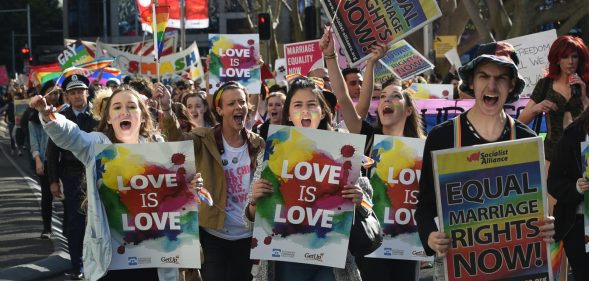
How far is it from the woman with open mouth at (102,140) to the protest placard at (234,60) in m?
8.91

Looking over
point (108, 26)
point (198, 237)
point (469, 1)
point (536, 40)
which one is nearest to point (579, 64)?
point (198, 237)

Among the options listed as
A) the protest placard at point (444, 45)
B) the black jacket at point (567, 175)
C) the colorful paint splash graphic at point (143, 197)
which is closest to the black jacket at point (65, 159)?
the colorful paint splash graphic at point (143, 197)

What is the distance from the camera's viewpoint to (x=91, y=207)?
6586 millimetres

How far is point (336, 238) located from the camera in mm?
6137

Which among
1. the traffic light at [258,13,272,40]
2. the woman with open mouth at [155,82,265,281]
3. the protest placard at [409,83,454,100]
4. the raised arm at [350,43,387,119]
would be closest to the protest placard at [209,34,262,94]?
the protest placard at [409,83,454,100]

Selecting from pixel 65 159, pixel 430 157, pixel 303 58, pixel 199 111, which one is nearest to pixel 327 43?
pixel 430 157

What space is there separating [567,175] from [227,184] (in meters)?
2.02

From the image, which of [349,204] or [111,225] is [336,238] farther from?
[111,225]

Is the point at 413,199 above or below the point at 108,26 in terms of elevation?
below

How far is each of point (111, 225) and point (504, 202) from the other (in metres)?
2.36

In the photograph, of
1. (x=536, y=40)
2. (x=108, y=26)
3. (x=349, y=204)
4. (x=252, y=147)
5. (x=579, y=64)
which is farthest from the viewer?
(x=108, y=26)

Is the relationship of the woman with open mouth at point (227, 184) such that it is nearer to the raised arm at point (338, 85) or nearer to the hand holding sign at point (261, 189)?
the raised arm at point (338, 85)

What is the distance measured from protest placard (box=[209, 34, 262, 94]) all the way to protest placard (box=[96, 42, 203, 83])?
5048 millimetres

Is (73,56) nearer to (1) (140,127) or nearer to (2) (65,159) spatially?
(2) (65,159)
